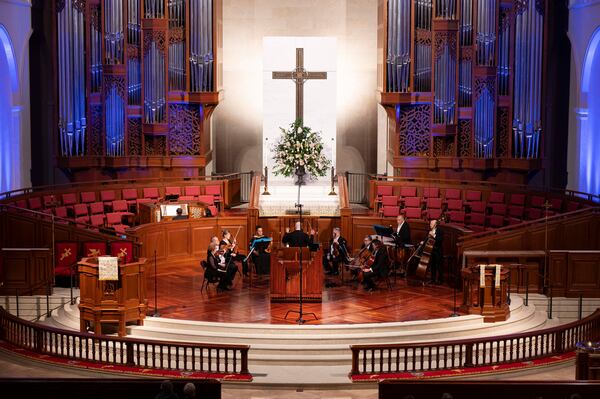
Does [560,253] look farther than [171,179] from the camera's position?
No

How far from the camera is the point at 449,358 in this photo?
1361 cm

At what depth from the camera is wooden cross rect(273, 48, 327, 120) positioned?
24.2 meters

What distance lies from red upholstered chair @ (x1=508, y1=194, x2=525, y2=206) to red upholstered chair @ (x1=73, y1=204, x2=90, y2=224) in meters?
8.27

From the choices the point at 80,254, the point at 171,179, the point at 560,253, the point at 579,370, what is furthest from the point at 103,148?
the point at 579,370

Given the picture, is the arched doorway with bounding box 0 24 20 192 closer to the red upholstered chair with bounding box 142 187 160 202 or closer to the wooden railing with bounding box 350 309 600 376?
the red upholstered chair with bounding box 142 187 160 202

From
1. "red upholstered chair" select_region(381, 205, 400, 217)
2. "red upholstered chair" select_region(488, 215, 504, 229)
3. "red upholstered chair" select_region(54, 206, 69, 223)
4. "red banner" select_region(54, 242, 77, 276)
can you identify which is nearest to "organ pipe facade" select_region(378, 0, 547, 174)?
"red upholstered chair" select_region(488, 215, 504, 229)

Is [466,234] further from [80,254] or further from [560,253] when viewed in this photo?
[80,254]

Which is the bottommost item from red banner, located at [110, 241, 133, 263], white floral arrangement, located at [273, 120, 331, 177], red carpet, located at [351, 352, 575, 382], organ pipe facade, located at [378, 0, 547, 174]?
red carpet, located at [351, 352, 575, 382]

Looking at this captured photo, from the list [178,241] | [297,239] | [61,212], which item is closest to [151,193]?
[178,241]

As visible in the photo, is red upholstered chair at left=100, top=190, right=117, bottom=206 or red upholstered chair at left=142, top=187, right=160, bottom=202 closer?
red upholstered chair at left=100, top=190, right=117, bottom=206

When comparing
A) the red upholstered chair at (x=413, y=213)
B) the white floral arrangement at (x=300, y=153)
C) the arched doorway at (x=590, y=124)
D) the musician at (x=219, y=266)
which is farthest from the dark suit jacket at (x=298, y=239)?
the arched doorway at (x=590, y=124)

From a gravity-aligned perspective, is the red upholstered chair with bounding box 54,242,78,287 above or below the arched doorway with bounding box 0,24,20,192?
below

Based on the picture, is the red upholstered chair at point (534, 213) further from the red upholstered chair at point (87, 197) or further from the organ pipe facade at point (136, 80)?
the red upholstered chair at point (87, 197)

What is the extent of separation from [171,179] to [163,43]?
10.1 ft
